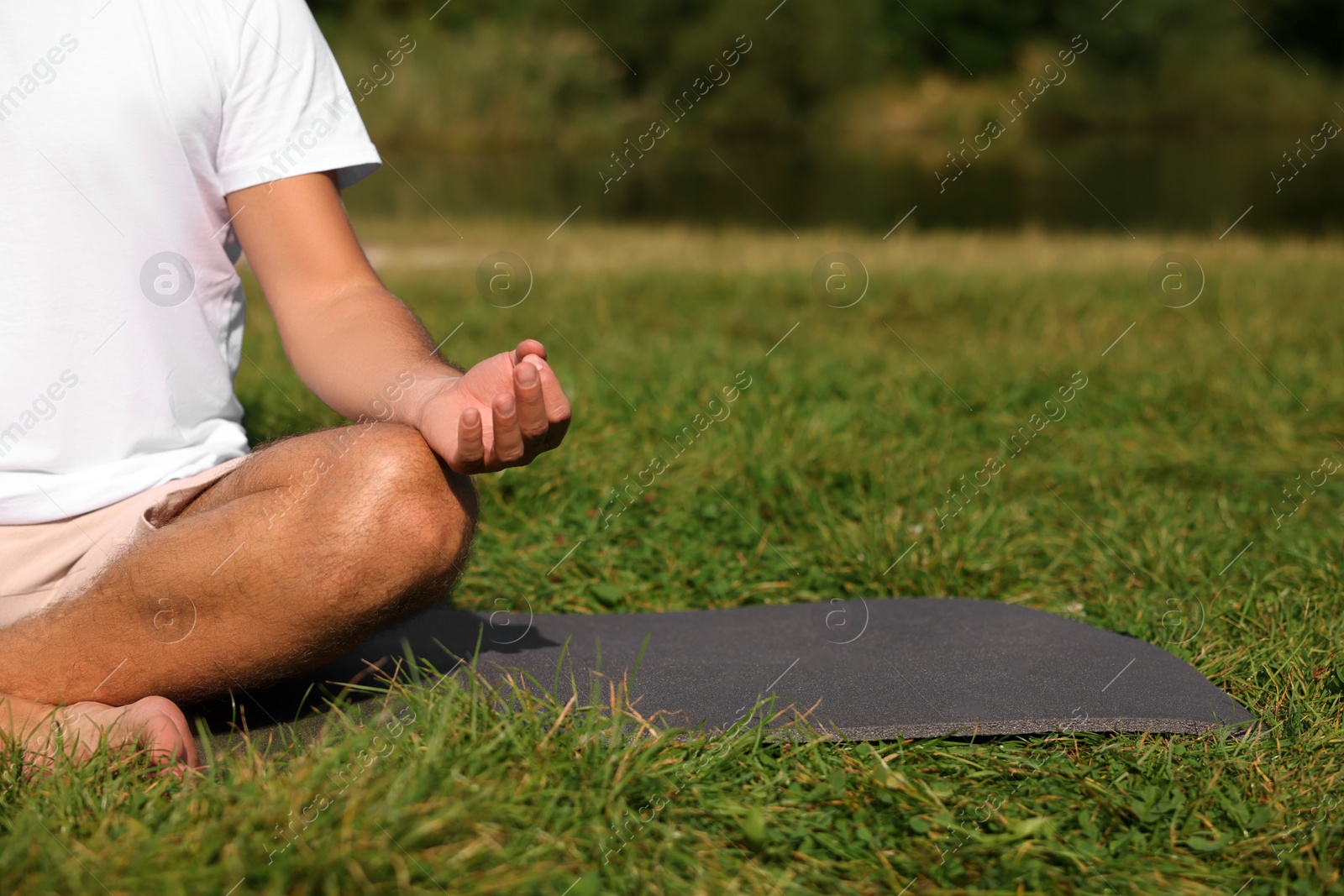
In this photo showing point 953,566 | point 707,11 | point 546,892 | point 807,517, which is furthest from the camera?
point 707,11

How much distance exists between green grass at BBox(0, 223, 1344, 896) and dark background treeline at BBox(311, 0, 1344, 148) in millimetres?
22217

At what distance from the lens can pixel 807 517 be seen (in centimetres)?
318

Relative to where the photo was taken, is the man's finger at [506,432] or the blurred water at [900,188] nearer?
the man's finger at [506,432]

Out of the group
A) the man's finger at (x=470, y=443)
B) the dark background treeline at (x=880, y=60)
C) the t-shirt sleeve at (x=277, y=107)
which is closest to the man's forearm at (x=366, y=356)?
the man's finger at (x=470, y=443)

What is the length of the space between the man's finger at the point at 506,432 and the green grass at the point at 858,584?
0.40 meters

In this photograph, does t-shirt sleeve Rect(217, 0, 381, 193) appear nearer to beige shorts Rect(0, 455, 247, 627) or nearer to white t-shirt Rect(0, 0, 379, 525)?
white t-shirt Rect(0, 0, 379, 525)

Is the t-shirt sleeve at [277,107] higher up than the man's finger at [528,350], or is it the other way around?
the t-shirt sleeve at [277,107]

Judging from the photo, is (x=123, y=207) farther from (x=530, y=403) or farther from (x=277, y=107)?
(x=530, y=403)

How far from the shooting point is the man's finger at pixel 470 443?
5.12 ft

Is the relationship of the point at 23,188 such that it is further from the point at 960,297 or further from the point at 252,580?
the point at 960,297

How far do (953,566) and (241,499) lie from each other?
179 centimetres

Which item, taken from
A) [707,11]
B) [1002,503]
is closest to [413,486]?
[1002,503]

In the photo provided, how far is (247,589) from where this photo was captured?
1741mm

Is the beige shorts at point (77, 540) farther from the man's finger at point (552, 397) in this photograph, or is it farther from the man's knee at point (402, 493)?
the man's finger at point (552, 397)
